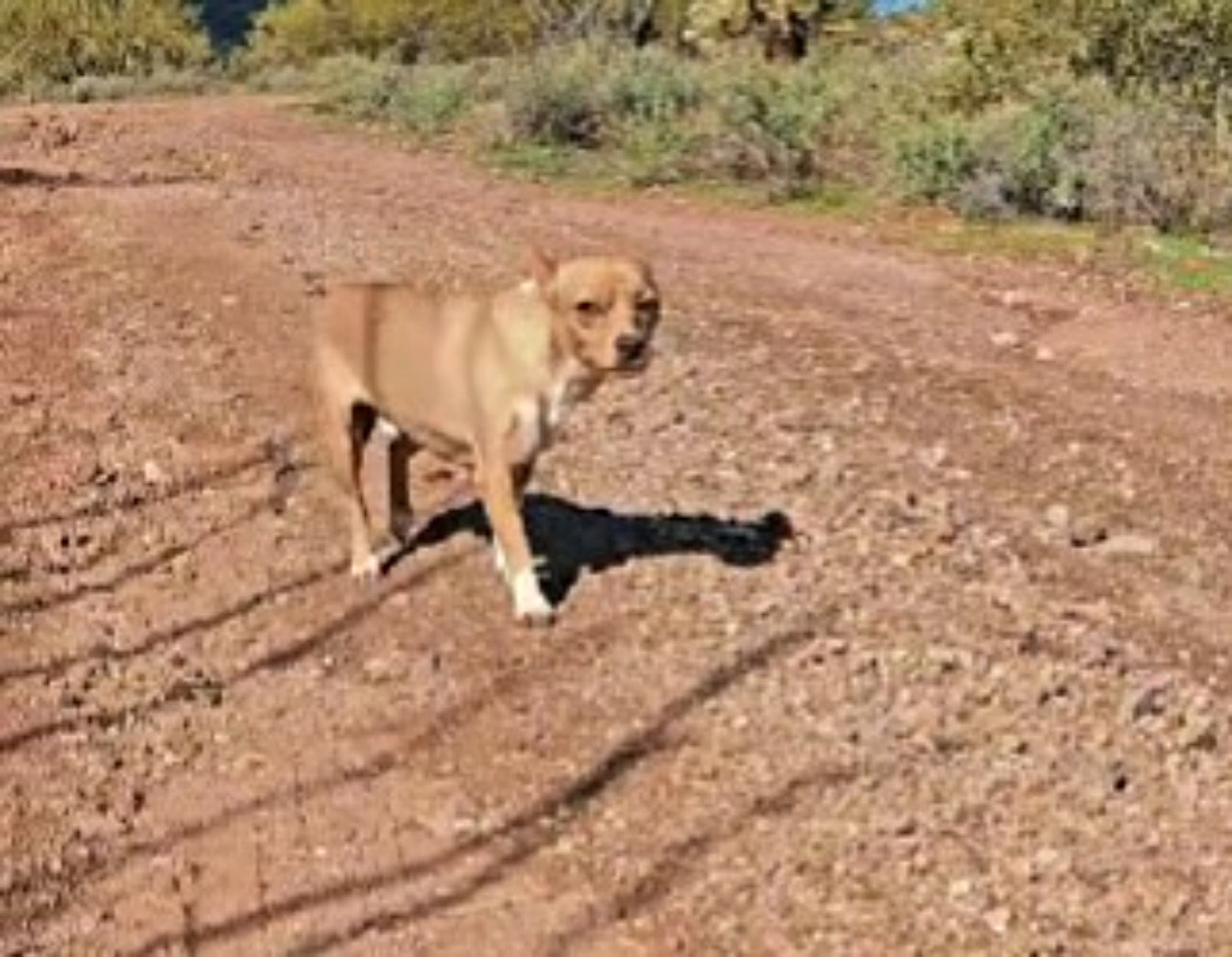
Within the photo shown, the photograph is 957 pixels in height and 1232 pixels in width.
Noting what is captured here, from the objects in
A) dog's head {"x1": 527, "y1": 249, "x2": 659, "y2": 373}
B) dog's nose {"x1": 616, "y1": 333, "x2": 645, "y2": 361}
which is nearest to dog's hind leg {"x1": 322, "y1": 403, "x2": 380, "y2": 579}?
dog's head {"x1": 527, "y1": 249, "x2": 659, "y2": 373}

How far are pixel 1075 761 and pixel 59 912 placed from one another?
6.89 feet

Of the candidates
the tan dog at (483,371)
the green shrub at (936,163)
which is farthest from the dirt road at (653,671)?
the green shrub at (936,163)

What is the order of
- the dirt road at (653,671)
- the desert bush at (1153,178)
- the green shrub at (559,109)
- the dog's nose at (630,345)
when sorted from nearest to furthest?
the dirt road at (653,671)
the dog's nose at (630,345)
the desert bush at (1153,178)
the green shrub at (559,109)

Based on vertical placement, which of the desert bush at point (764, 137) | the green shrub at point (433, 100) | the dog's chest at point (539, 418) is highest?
the dog's chest at point (539, 418)

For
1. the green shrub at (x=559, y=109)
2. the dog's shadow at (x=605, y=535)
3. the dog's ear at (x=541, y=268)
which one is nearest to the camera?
the dog's ear at (x=541, y=268)

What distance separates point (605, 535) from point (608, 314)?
4.37 feet

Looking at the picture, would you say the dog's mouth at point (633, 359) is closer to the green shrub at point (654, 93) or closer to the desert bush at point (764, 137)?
the desert bush at point (764, 137)

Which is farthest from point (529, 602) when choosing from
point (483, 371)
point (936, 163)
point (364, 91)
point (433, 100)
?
point (364, 91)

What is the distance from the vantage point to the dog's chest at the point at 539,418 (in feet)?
20.5

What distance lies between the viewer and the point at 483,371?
6.34m

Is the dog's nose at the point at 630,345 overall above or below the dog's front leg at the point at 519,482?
above

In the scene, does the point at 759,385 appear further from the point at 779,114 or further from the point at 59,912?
the point at 779,114

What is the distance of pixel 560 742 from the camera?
226 inches

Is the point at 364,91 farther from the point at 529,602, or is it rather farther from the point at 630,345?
the point at 630,345
